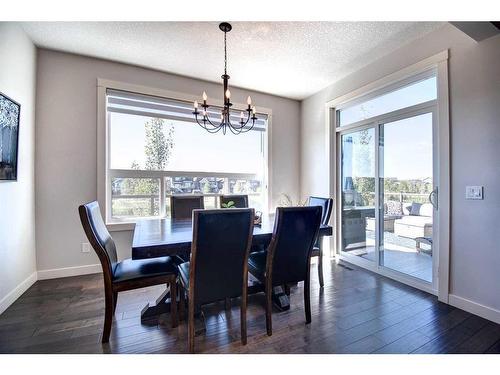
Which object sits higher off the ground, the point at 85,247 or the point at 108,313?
the point at 85,247

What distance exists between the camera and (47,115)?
268 centimetres

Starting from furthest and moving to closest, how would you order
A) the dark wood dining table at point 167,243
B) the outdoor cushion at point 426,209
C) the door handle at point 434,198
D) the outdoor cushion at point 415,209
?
the outdoor cushion at point 415,209 → the outdoor cushion at point 426,209 → the door handle at point 434,198 → the dark wood dining table at point 167,243

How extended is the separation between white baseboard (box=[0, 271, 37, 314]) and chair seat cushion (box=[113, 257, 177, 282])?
113cm

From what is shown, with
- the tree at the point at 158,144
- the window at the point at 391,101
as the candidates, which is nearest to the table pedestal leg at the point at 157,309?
the tree at the point at 158,144

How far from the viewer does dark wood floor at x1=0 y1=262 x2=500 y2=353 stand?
1.58 metres

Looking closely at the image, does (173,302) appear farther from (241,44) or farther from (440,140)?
(440,140)

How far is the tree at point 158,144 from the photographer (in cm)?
320

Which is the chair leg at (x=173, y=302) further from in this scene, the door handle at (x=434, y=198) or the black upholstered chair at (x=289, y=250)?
the door handle at (x=434, y=198)

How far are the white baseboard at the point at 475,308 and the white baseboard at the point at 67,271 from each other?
12.9 ft

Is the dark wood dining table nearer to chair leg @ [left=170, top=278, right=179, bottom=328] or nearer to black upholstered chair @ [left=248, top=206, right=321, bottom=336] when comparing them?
black upholstered chair @ [left=248, top=206, right=321, bottom=336]

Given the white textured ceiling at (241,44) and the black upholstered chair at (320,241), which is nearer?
the white textured ceiling at (241,44)

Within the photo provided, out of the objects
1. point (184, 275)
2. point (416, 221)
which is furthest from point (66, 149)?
point (416, 221)

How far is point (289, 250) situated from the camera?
1832mm

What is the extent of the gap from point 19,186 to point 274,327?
2784 mm
